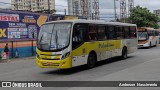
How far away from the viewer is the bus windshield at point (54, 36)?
1519 cm

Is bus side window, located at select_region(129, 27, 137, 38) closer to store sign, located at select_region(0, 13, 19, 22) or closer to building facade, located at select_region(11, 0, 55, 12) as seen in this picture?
store sign, located at select_region(0, 13, 19, 22)

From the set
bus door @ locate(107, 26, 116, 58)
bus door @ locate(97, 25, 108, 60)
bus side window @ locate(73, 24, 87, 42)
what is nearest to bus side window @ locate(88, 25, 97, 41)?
bus door @ locate(97, 25, 108, 60)

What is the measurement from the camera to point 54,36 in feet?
50.6

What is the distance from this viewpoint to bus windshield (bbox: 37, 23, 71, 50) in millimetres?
15188

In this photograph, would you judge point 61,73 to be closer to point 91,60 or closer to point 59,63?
point 59,63

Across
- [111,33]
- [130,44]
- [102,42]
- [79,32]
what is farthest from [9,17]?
[79,32]

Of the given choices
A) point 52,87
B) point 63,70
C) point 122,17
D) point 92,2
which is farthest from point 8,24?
point 122,17

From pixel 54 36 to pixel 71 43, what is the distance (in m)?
0.91

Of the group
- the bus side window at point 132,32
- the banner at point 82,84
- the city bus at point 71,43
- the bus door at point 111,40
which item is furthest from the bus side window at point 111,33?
the banner at point 82,84

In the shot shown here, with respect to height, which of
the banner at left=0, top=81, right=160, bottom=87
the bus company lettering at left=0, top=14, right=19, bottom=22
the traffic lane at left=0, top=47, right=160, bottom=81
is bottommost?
Result: the traffic lane at left=0, top=47, right=160, bottom=81

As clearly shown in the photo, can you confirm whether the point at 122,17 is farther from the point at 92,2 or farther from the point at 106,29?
the point at 106,29

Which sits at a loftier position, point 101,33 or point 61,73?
point 101,33

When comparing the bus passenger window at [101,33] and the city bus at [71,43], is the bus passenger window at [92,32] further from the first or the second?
the bus passenger window at [101,33]

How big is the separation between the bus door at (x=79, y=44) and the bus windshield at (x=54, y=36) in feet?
1.46
